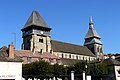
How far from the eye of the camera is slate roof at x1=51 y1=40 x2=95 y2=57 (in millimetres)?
62694

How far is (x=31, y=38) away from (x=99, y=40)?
3552cm

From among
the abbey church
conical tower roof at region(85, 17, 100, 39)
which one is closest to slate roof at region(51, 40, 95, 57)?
the abbey church

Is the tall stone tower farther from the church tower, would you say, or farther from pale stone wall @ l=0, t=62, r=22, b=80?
pale stone wall @ l=0, t=62, r=22, b=80

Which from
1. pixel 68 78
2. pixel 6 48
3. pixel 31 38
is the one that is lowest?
pixel 68 78

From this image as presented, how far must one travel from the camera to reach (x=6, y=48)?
3075 centimetres

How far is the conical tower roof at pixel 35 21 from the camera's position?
60.4 metres

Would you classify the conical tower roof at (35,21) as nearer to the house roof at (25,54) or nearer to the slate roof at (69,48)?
the slate roof at (69,48)

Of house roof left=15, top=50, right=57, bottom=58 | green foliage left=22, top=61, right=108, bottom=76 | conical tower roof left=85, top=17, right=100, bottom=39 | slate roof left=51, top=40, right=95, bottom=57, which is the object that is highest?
conical tower roof left=85, top=17, right=100, bottom=39

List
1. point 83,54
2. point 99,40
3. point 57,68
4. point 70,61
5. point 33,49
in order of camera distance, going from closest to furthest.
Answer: point 57,68 → point 33,49 → point 70,61 → point 83,54 → point 99,40

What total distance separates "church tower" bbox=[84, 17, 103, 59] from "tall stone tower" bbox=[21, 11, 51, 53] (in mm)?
24160

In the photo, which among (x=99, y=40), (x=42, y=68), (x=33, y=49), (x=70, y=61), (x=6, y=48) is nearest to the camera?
(x=6, y=48)

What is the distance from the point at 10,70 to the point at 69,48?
136ft

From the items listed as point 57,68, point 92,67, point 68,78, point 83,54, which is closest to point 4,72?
point 68,78

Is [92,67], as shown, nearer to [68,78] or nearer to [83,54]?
[68,78]
